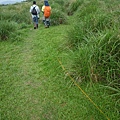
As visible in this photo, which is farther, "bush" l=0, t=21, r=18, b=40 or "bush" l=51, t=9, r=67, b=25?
"bush" l=51, t=9, r=67, b=25

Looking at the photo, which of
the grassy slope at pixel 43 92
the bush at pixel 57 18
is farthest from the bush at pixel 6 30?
the bush at pixel 57 18

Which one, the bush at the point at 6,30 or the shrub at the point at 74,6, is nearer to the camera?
the bush at the point at 6,30

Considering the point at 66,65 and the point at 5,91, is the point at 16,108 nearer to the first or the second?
the point at 5,91

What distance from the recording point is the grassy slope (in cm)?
271

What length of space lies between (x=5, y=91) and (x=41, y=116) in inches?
40.7

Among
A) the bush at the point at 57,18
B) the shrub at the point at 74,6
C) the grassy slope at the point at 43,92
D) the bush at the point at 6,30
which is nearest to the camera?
the grassy slope at the point at 43,92

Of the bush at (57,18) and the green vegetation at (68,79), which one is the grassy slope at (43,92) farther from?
the bush at (57,18)

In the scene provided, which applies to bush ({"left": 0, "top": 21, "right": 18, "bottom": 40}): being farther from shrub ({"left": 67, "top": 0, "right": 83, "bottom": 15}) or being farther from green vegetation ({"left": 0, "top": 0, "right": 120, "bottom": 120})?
shrub ({"left": 67, "top": 0, "right": 83, "bottom": 15})

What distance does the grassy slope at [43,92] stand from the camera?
2.71 m

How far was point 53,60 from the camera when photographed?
14.4 ft

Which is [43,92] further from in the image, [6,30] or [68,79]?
[6,30]

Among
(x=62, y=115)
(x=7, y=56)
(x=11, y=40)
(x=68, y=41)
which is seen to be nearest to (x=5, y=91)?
(x=62, y=115)

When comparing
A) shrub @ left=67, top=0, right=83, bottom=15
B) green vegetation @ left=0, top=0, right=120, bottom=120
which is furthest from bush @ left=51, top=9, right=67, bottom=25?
green vegetation @ left=0, top=0, right=120, bottom=120

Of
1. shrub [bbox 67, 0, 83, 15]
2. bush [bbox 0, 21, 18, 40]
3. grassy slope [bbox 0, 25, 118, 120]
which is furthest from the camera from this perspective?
shrub [bbox 67, 0, 83, 15]
